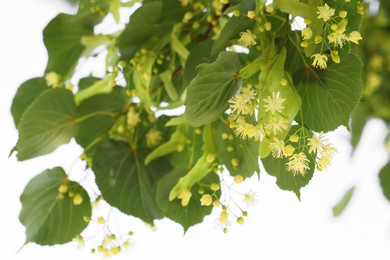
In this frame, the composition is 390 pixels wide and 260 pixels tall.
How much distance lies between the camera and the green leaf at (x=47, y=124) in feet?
1.97

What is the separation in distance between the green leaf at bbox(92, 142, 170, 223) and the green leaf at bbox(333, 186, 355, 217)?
0.56 metres

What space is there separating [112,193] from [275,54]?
0.78 feet

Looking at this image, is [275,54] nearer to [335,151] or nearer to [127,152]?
[335,151]

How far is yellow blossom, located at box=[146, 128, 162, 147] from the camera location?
619 millimetres

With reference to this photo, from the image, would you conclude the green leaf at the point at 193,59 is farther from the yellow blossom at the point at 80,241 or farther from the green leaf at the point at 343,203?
the green leaf at the point at 343,203

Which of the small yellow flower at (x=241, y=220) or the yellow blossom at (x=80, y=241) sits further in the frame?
the yellow blossom at (x=80, y=241)

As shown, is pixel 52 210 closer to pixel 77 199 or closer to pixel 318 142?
pixel 77 199

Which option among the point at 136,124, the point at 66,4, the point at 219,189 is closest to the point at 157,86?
the point at 136,124

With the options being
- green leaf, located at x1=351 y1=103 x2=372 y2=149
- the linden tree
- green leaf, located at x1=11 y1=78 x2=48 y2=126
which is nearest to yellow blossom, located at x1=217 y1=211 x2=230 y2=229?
the linden tree

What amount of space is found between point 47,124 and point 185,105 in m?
0.23

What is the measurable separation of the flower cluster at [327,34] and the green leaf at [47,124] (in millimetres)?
286

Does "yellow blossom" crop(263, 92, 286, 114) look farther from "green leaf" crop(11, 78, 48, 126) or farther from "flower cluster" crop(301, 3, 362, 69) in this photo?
"green leaf" crop(11, 78, 48, 126)

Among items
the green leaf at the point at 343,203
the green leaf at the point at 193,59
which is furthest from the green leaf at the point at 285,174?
the green leaf at the point at 343,203

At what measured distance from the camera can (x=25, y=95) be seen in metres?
0.70
